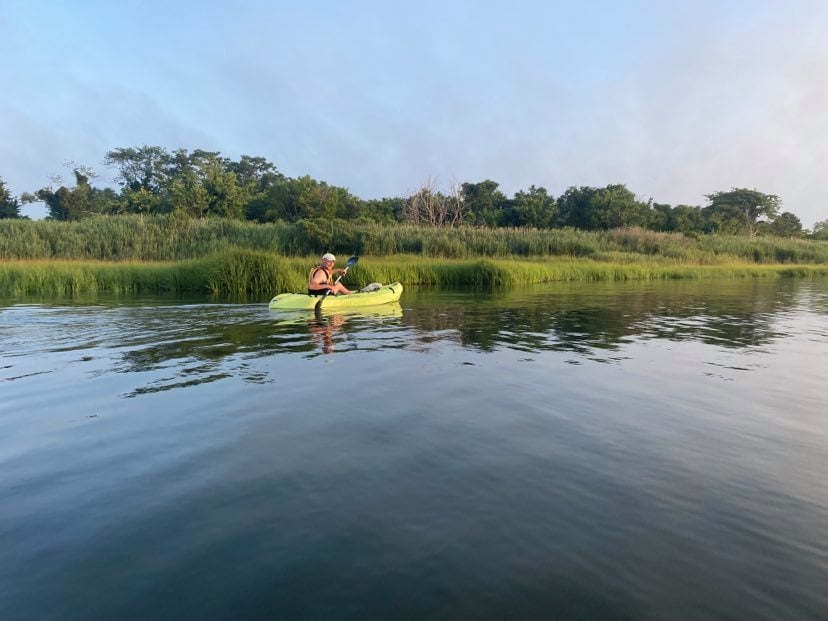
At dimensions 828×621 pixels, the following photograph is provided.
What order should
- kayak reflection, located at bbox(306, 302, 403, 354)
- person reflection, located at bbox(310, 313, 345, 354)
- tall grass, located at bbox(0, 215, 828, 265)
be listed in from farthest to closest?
1. tall grass, located at bbox(0, 215, 828, 265)
2. kayak reflection, located at bbox(306, 302, 403, 354)
3. person reflection, located at bbox(310, 313, 345, 354)

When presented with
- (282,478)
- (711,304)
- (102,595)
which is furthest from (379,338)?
(711,304)

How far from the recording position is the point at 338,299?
42.1 feet

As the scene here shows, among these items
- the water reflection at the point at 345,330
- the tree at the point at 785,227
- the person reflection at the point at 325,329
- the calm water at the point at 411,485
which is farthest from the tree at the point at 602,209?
the calm water at the point at 411,485

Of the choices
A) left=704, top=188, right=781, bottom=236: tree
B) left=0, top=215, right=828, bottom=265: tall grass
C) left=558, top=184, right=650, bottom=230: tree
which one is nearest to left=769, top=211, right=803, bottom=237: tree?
left=704, top=188, right=781, bottom=236: tree

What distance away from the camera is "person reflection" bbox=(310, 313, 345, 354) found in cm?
891

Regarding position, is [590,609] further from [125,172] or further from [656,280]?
[125,172]

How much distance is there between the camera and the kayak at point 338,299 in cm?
1213

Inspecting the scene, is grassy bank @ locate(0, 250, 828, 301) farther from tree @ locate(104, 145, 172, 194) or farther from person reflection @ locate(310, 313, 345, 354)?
tree @ locate(104, 145, 172, 194)

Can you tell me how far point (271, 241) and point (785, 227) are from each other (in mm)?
52609

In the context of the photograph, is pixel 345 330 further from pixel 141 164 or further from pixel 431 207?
pixel 141 164

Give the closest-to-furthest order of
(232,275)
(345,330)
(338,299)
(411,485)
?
(411,485)
(345,330)
(338,299)
(232,275)

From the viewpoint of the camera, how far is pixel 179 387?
6254 millimetres

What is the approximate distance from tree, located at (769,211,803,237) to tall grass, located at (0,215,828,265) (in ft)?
103

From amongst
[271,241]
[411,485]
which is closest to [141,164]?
[271,241]
